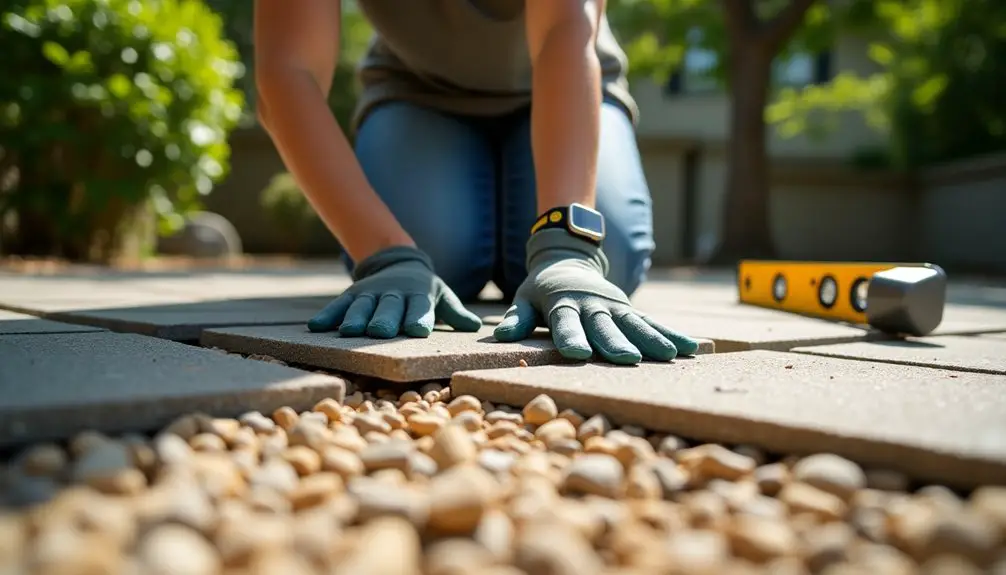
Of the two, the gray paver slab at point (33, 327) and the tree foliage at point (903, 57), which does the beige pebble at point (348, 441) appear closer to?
the gray paver slab at point (33, 327)

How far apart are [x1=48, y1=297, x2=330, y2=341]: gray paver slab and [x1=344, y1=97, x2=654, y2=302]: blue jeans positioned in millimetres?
387

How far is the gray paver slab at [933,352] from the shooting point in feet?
4.73

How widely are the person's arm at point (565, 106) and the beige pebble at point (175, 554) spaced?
1179 millimetres

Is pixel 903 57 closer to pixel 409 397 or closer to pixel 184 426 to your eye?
pixel 409 397

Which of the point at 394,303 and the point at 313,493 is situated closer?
the point at 313,493

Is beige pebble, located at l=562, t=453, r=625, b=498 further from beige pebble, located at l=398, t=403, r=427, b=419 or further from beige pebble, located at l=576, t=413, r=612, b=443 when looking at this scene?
beige pebble, located at l=398, t=403, r=427, b=419

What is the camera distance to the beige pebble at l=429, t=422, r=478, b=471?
2.94 feet

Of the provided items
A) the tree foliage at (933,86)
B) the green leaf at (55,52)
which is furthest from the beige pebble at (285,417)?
the tree foliage at (933,86)

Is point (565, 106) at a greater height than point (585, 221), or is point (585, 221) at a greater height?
point (565, 106)

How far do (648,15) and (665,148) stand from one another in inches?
64.3

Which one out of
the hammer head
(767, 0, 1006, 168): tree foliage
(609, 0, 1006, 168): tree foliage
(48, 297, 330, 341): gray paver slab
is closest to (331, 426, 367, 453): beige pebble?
(48, 297, 330, 341): gray paver slab

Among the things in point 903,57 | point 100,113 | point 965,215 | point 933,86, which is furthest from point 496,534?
point 903,57

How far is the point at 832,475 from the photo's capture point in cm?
82

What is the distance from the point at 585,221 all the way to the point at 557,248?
0.08m
